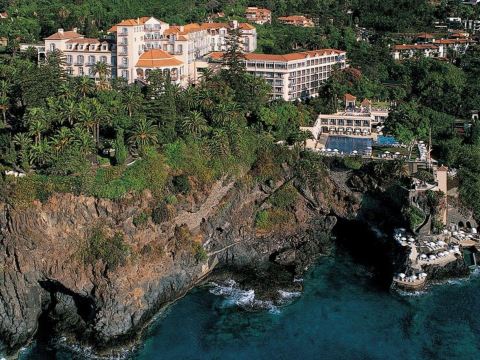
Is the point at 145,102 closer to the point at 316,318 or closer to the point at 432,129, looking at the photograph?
the point at 316,318

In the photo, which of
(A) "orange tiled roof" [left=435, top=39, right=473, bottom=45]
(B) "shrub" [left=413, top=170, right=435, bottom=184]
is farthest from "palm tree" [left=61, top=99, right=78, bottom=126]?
(A) "orange tiled roof" [left=435, top=39, right=473, bottom=45]

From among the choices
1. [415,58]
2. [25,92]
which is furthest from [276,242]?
[415,58]

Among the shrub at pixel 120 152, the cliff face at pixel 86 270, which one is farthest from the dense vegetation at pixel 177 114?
the cliff face at pixel 86 270

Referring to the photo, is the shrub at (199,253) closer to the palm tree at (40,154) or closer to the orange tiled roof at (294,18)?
the palm tree at (40,154)

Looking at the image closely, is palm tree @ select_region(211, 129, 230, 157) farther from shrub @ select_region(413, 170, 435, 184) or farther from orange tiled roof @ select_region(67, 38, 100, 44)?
orange tiled roof @ select_region(67, 38, 100, 44)

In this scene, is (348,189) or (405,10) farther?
(405,10)

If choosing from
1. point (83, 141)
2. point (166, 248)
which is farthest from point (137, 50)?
point (166, 248)
